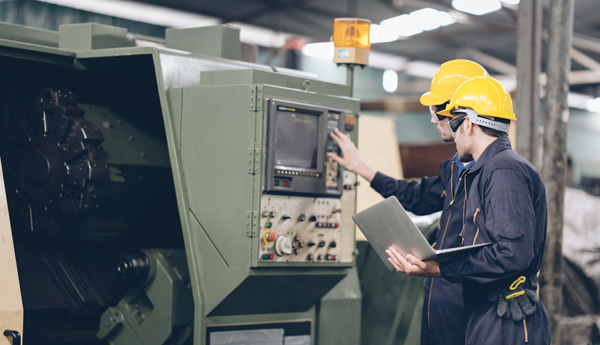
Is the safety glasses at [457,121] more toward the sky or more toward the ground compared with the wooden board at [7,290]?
more toward the sky

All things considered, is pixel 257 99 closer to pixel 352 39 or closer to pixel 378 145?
pixel 352 39

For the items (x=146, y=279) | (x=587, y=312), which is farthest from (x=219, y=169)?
(x=587, y=312)

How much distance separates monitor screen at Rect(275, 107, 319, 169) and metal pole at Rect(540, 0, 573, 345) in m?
2.92

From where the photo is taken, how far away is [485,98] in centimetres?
278

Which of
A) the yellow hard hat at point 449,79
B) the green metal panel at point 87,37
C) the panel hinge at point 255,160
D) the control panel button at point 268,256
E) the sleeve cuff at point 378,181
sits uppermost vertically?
the green metal panel at point 87,37

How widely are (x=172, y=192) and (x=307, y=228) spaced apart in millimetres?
1248

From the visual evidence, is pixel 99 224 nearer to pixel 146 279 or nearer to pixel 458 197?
pixel 146 279

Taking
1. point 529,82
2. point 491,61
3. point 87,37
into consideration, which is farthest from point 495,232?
point 491,61

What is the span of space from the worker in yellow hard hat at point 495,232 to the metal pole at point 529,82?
3.10 m

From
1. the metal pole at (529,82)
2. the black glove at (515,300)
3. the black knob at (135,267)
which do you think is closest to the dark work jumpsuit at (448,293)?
the black glove at (515,300)

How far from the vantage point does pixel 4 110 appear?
13.6 ft

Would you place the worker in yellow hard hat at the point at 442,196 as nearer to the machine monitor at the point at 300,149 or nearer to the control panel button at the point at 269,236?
the machine monitor at the point at 300,149

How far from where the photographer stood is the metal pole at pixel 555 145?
571 centimetres

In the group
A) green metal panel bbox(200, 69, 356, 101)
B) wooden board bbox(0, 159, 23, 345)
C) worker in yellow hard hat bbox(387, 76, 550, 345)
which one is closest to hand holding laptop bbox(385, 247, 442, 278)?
worker in yellow hard hat bbox(387, 76, 550, 345)
